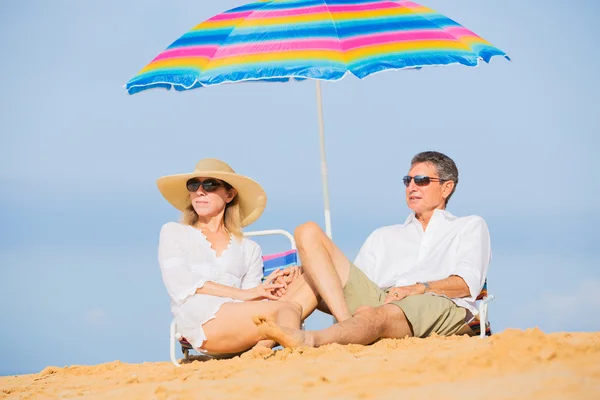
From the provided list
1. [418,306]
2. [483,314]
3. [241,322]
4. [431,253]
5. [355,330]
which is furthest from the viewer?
[431,253]

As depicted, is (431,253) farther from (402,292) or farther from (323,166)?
(323,166)

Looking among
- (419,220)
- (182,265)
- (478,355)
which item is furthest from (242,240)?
(478,355)

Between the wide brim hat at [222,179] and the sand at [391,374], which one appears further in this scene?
the wide brim hat at [222,179]

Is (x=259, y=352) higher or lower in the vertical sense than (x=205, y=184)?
lower

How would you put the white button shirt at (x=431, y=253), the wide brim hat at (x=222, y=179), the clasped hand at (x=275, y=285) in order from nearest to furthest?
the clasped hand at (x=275, y=285) → the white button shirt at (x=431, y=253) → the wide brim hat at (x=222, y=179)

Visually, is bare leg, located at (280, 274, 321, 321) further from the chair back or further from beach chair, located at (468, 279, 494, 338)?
beach chair, located at (468, 279, 494, 338)

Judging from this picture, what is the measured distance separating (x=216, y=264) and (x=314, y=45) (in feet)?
5.41

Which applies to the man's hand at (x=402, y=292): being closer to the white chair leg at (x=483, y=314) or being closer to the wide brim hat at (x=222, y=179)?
the white chair leg at (x=483, y=314)

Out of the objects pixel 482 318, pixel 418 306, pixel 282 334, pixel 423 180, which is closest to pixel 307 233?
pixel 418 306

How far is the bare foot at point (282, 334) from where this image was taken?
189 inches

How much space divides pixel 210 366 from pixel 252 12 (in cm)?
293

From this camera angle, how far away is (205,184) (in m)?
6.32

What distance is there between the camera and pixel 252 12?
6805 mm

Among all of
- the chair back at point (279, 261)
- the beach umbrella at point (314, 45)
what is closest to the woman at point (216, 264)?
the chair back at point (279, 261)
